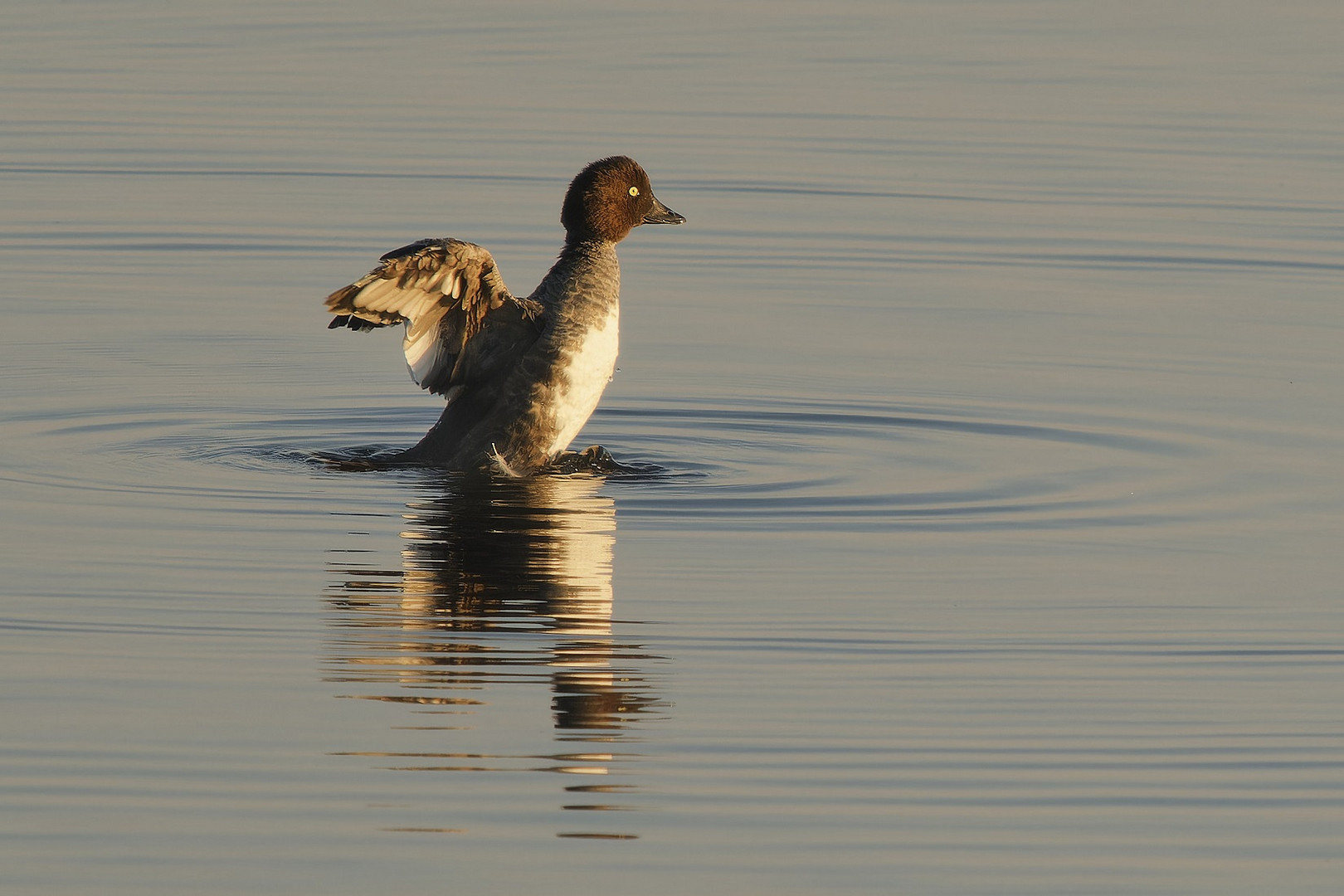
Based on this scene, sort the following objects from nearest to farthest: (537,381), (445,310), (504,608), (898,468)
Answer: (504,608) → (445,310) → (537,381) → (898,468)

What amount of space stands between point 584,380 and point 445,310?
89 cm

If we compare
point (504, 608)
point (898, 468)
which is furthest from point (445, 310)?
point (504, 608)

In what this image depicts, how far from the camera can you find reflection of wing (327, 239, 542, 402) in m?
11.5

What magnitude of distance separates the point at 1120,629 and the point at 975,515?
205 centimetres

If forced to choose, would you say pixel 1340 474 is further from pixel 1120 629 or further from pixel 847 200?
pixel 847 200

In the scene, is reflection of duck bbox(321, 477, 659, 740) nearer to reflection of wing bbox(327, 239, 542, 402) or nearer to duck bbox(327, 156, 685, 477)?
duck bbox(327, 156, 685, 477)

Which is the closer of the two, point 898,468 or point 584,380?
point 584,380

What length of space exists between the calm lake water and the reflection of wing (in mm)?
582

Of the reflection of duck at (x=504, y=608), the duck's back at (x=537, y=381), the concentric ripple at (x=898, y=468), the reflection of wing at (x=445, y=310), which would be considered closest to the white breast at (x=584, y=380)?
the duck's back at (x=537, y=381)

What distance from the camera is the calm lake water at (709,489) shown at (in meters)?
7.48

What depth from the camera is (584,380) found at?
12.8 metres

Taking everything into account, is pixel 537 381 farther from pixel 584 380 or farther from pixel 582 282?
pixel 582 282

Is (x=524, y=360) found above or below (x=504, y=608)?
above

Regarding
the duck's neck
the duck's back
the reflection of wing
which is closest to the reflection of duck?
the duck's back
